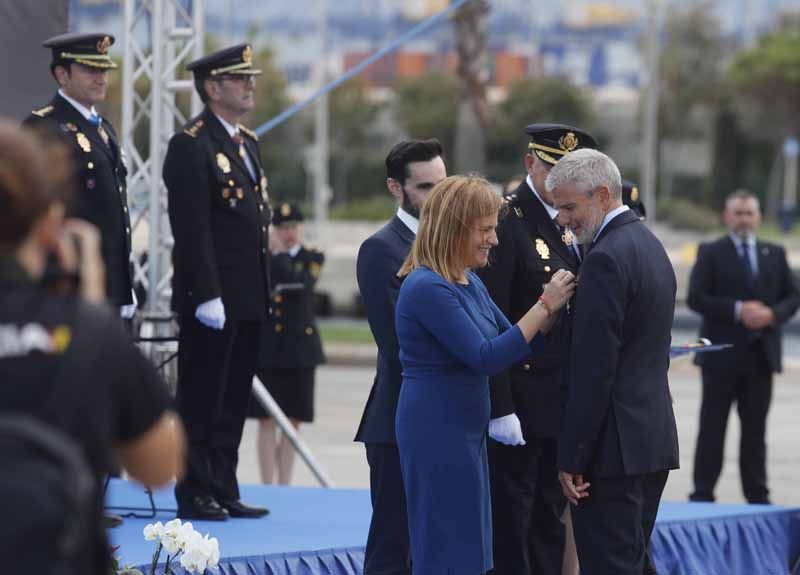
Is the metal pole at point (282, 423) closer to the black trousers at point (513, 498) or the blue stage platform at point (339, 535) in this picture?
the blue stage platform at point (339, 535)

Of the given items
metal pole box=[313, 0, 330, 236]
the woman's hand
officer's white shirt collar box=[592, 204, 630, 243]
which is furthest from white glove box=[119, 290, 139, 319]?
metal pole box=[313, 0, 330, 236]

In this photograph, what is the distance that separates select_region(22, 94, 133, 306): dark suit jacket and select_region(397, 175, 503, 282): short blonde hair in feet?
5.58

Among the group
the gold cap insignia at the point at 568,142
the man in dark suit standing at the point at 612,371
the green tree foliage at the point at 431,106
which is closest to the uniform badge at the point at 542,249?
the gold cap insignia at the point at 568,142

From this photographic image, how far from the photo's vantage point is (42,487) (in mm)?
2236

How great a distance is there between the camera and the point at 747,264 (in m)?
9.07

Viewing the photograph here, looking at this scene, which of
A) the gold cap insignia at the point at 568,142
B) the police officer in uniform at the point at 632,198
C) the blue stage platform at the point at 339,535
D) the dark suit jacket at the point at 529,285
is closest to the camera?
the dark suit jacket at the point at 529,285

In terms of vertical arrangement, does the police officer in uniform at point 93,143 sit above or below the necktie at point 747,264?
above

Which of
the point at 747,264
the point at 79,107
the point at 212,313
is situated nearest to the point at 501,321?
the point at 212,313

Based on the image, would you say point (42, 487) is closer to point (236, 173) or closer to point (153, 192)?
point (236, 173)

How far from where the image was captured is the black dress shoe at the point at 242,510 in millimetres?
6305

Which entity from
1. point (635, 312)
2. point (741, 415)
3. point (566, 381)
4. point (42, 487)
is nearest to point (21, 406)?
point (42, 487)

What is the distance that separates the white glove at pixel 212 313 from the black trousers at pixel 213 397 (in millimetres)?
179

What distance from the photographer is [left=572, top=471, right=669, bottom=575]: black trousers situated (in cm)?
436

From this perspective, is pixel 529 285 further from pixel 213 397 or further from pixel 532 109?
pixel 532 109
